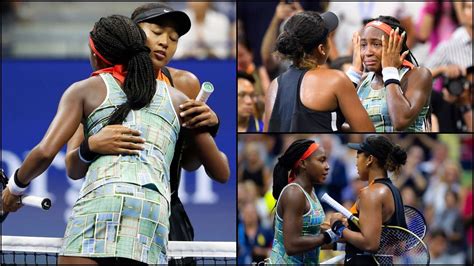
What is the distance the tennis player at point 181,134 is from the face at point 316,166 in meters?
0.42

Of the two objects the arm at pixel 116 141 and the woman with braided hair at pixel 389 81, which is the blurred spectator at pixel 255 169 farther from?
the arm at pixel 116 141

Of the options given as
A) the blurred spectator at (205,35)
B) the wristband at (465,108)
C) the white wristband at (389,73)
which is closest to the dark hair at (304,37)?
the white wristband at (389,73)

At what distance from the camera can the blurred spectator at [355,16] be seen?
363 centimetres

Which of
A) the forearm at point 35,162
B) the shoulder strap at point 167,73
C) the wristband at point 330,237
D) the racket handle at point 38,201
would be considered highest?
the shoulder strap at point 167,73

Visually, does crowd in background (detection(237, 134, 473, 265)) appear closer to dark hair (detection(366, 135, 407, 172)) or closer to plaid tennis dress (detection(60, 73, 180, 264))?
dark hair (detection(366, 135, 407, 172))

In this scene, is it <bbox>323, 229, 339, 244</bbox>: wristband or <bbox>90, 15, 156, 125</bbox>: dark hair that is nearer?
<bbox>90, 15, 156, 125</bbox>: dark hair

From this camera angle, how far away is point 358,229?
3.32 metres

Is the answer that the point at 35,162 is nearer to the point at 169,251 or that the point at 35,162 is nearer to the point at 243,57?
the point at 169,251

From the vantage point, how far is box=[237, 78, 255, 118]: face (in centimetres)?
402

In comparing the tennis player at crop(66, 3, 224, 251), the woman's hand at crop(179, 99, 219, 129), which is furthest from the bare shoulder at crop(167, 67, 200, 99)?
the woman's hand at crop(179, 99, 219, 129)

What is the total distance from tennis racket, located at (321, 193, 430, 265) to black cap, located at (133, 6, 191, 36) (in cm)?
72

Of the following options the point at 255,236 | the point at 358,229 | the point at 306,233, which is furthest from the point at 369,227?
the point at 255,236

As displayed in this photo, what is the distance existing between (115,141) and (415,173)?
3.92 m

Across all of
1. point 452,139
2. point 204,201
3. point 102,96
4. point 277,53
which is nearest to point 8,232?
point 204,201
